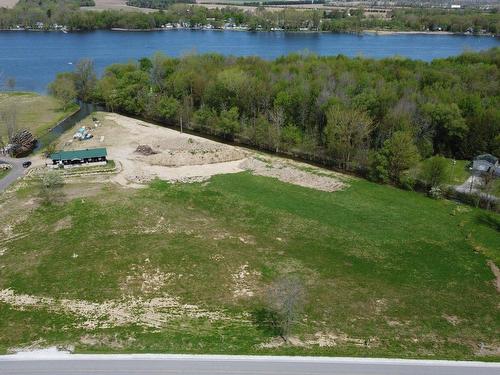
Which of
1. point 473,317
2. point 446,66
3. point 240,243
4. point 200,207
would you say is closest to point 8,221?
point 200,207

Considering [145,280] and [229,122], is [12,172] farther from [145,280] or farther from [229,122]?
[145,280]

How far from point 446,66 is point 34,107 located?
58674 millimetres

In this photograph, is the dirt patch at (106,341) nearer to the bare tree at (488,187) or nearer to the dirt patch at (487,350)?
the dirt patch at (487,350)

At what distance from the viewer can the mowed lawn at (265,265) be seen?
2407 cm

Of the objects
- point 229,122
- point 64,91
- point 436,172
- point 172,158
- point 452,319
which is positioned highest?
point 64,91

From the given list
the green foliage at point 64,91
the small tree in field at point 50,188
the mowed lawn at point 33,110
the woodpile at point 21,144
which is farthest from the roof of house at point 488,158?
the green foliage at point 64,91

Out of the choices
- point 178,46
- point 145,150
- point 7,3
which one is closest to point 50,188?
point 145,150

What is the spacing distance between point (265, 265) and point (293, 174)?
1732cm

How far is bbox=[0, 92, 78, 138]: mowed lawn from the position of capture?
60844mm

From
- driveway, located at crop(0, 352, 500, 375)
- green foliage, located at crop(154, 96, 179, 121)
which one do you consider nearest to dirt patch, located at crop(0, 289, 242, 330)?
driveway, located at crop(0, 352, 500, 375)

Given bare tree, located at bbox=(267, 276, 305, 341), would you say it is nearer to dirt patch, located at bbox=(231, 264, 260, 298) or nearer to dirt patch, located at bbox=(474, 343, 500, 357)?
dirt patch, located at bbox=(231, 264, 260, 298)

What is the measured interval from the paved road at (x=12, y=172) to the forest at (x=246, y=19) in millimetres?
112680

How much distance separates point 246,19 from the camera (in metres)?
166

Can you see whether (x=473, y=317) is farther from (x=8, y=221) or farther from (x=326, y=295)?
(x=8, y=221)
